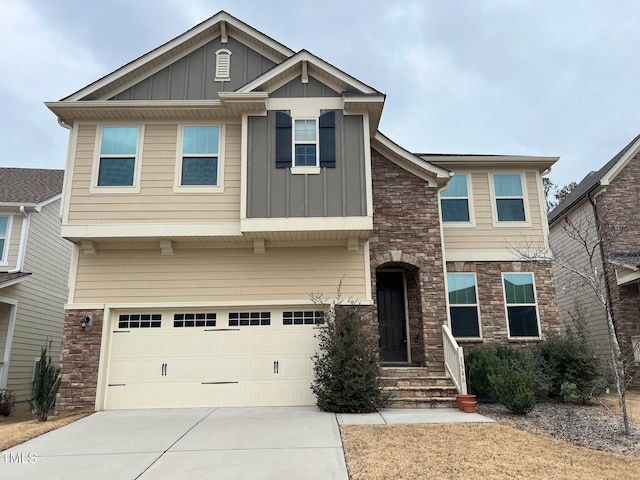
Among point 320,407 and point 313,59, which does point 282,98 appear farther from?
point 320,407

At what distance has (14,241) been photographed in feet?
43.0

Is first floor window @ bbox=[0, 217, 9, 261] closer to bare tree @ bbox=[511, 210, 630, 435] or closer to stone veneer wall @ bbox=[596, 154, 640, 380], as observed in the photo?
bare tree @ bbox=[511, 210, 630, 435]

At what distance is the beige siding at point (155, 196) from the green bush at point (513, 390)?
6.29 m

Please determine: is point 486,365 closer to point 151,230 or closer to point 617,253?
point 617,253

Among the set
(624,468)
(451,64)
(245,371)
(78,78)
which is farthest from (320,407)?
(78,78)

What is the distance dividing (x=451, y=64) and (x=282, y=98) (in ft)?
85.5

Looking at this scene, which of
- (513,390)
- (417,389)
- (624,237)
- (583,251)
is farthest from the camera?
(583,251)

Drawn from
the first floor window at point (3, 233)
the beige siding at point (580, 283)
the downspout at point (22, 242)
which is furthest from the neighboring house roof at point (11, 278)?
the beige siding at point (580, 283)

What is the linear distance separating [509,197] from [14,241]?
47.7ft

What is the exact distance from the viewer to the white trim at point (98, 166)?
9.71 metres

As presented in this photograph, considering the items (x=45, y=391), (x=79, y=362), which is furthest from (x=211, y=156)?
(x=45, y=391)

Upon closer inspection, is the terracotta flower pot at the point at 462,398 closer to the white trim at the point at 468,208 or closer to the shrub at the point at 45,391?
the white trim at the point at 468,208

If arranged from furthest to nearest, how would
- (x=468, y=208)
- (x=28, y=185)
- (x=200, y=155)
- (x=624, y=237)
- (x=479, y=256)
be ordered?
(x=28, y=185), (x=624, y=237), (x=468, y=208), (x=479, y=256), (x=200, y=155)

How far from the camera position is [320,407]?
8.82 metres
